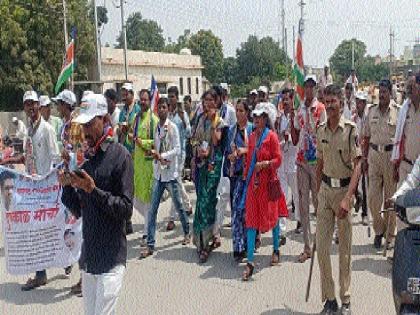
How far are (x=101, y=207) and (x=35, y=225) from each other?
2.60 m

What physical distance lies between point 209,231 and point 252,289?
138cm

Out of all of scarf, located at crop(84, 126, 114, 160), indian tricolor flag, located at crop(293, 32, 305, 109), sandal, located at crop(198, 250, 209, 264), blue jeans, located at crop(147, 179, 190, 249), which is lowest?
sandal, located at crop(198, 250, 209, 264)

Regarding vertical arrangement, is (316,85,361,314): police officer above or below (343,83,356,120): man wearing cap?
below

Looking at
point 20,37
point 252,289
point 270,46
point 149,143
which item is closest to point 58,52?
point 20,37

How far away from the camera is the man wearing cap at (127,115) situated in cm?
838

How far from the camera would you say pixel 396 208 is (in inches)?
149

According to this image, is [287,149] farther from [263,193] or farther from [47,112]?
[47,112]

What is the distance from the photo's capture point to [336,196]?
5043 mm

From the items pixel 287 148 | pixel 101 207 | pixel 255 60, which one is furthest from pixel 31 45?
pixel 255 60

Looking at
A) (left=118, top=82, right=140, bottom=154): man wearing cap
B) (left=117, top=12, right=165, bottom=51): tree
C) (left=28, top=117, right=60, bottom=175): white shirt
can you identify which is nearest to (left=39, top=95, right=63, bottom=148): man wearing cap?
(left=28, top=117, right=60, bottom=175): white shirt

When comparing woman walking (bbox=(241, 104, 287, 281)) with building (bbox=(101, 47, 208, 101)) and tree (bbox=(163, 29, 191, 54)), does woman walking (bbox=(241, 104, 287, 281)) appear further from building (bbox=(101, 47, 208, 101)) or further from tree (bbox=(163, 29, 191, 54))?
tree (bbox=(163, 29, 191, 54))

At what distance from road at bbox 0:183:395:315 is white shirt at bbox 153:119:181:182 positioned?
3.24 feet

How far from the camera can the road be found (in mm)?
5391

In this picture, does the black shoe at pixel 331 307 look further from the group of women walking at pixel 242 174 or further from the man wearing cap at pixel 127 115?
the man wearing cap at pixel 127 115
